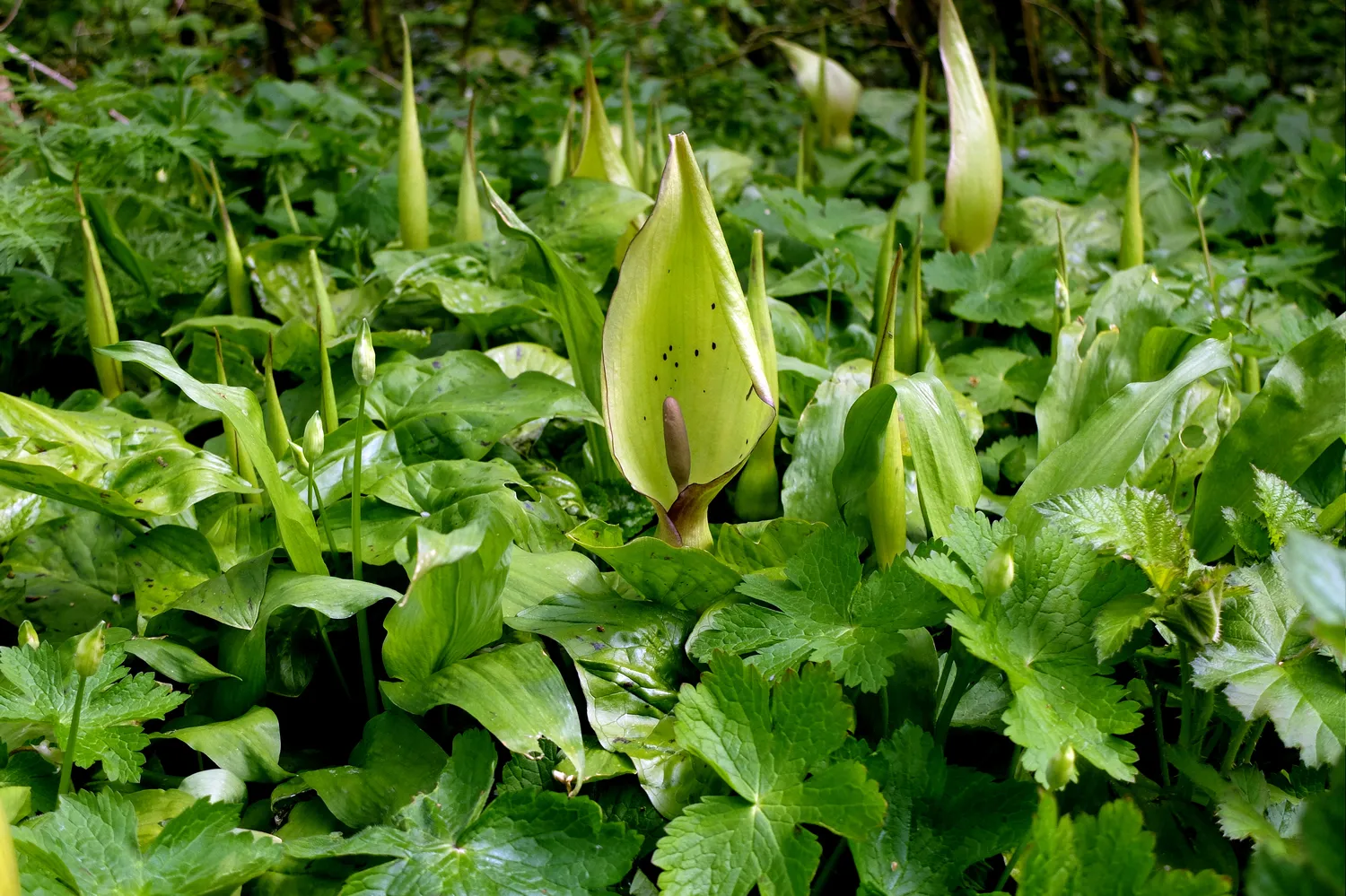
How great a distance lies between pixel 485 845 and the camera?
688 mm

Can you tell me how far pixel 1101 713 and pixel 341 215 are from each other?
1456 mm

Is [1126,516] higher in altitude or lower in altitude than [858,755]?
higher

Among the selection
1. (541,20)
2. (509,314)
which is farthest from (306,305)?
(541,20)

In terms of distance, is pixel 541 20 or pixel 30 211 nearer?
pixel 30 211

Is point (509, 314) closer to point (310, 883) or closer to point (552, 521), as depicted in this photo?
point (552, 521)

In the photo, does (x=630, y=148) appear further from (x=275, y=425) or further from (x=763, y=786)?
(x=763, y=786)

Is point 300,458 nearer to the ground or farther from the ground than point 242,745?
farther from the ground

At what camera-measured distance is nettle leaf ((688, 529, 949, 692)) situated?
723 mm

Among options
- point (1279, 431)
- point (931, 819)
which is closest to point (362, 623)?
point (931, 819)

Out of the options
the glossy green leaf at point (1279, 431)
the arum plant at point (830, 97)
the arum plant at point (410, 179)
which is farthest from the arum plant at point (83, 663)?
the arum plant at point (830, 97)

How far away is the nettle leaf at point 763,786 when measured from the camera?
633mm

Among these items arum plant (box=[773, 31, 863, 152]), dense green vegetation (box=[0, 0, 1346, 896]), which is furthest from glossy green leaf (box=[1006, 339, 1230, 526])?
arum plant (box=[773, 31, 863, 152])

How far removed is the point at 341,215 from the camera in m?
1.68

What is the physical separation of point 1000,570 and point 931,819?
19cm
